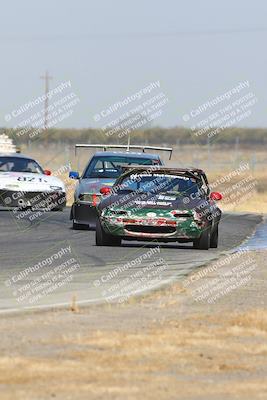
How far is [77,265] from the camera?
57.4 feet

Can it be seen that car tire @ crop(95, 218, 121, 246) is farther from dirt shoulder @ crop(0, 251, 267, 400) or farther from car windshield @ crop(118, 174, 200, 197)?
dirt shoulder @ crop(0, 251, 267, 400)

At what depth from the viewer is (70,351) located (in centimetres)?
973

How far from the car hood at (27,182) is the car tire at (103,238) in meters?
10.6

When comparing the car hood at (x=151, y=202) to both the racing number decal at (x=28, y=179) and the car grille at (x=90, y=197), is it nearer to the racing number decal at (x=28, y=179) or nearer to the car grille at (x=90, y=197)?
the car grille at (x=90, y=197)

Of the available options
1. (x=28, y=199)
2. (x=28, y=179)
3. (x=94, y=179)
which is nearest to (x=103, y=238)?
(x=94, y=179)

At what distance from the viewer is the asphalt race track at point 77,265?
14.0 meters

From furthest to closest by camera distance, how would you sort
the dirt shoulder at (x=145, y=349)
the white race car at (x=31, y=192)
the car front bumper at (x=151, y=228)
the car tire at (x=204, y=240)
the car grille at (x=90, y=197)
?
the white race car at (x=31, y=192), the car grille at (x=90, y=197), the car tire at (x=204, y=240), the car front bumper at (x=151, y=228), the dirt shoulder at (x=145, y=349)

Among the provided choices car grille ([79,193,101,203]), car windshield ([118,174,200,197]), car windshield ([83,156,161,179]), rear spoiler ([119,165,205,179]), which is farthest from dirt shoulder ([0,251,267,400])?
car windshield ([83,156,161,179])

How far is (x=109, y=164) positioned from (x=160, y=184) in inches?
220

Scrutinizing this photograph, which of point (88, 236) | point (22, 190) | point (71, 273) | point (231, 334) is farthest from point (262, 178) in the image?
point (231, 334)

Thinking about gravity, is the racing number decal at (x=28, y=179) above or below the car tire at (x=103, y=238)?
below

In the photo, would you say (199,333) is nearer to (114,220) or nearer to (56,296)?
(56,296)

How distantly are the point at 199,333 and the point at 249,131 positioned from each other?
448 feet

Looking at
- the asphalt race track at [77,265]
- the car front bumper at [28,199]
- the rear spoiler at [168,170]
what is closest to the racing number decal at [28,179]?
the car front bumper at [28,199]
